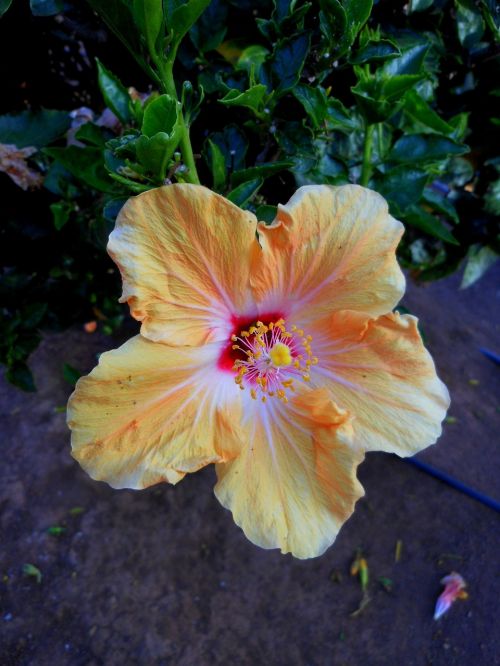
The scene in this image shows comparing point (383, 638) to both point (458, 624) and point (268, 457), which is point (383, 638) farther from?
point (268, 457)

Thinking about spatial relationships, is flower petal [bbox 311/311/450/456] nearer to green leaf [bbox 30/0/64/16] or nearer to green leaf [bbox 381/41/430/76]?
green leaf [bbox 381/41/430/76]

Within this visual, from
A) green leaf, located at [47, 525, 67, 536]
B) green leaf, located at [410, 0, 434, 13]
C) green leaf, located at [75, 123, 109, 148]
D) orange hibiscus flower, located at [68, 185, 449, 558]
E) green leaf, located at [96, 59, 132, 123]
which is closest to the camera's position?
orange hibiscus flower, located at [68, 185, 449, 558]

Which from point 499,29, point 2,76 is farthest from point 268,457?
point 2,76

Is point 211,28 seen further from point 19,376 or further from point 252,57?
point 19,376

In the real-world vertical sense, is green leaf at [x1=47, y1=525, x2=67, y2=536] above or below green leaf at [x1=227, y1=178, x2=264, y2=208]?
below

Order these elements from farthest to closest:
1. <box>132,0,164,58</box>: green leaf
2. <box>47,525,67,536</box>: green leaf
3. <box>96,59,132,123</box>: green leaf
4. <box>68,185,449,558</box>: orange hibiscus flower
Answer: <box>47,525,67,536</box>: green leaf → <box>96,59,132,123</box>: green leaf → <box>68,185,449,558</box>: orange hibiscus flower → <box>132,0,164,58</box>: green leaf

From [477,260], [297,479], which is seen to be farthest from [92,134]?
[477,260]

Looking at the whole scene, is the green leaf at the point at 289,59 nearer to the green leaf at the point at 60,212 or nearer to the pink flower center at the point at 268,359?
the pink flower center at the point at 268,359

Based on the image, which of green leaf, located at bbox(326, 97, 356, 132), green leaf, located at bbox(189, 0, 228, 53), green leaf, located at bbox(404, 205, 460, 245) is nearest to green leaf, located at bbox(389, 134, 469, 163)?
green leaf, located at bbox(404, 205, 460, 245)
